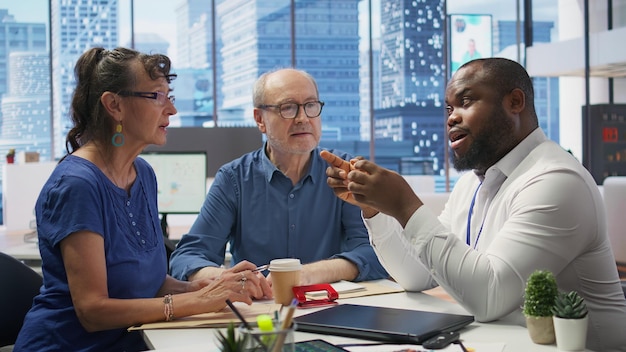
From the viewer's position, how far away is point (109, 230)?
6.48 ft

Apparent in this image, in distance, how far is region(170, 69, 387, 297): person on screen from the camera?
8.72 ft

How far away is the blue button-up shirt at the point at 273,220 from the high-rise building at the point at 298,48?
27.1 ft

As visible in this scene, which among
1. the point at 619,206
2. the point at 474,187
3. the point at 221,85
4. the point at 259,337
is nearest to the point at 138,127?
the point at 474,187

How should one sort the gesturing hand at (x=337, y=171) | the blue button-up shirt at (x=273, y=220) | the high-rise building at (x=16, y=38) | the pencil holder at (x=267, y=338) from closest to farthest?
the pencil holder at (x=267, y=338)
the gesturing hand at (x=337, y=171)
the blue button-up shirt at (x=273, y=220)
the high-rise building at (x=16, y=38)

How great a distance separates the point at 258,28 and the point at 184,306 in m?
9.89

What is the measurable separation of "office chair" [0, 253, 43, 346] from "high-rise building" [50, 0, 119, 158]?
321 inches

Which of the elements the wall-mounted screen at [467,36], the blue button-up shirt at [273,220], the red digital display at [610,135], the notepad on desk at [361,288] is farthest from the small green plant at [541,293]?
the wall-mounted screen at [467,36]

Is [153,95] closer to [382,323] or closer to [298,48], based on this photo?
[382,323]

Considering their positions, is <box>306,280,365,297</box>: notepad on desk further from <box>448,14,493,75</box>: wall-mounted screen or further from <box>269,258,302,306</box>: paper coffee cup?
<box>448,14,493,75</box>: wall-mounted screen

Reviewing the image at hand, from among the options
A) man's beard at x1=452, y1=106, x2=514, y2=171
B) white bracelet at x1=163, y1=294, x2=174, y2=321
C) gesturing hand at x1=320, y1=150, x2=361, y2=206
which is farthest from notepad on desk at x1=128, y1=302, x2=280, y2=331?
man's beard at x1=452, y1=106, x2=514, y2=171

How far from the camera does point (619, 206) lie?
2.71 metres

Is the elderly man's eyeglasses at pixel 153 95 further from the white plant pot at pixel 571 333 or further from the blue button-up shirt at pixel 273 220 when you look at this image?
the white plant pot at pixel 571 333

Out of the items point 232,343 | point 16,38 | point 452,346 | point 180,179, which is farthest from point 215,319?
point 16,38

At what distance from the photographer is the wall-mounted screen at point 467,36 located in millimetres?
11031
